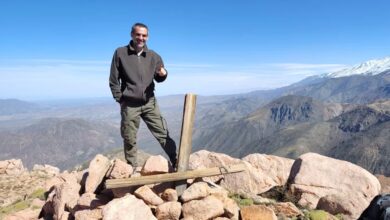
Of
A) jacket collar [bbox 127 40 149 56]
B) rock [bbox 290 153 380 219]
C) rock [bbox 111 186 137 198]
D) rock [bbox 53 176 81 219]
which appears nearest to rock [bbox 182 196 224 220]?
rock [bbox 111 186 137 198]

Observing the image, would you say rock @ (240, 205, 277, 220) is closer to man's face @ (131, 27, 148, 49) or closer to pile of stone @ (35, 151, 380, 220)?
pile of stone @ (35, 151, 380, 220)

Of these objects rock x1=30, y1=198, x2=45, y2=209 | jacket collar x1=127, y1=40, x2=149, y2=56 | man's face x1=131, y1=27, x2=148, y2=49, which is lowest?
rock x1=30, y1=198, x2=45, y2=209

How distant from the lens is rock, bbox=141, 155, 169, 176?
39.2 ft

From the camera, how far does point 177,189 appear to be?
454 inches

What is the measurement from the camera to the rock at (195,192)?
10805 millimetres

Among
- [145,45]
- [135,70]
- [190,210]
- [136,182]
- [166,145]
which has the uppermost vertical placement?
[145,45]

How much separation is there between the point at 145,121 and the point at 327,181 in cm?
773

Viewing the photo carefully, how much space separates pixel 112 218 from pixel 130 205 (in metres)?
0.63

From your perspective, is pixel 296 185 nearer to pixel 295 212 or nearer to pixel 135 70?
Answer: pixel 295 212

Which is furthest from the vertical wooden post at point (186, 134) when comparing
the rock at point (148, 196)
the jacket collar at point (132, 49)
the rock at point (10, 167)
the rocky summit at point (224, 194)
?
the rock at point (10, 167)

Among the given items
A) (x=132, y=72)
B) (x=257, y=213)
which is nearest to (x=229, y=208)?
(x=257, y=213)

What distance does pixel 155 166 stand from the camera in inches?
476

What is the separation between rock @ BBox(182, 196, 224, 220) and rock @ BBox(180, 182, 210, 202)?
0.65 ft

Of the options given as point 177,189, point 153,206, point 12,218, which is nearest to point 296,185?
point 177,189
